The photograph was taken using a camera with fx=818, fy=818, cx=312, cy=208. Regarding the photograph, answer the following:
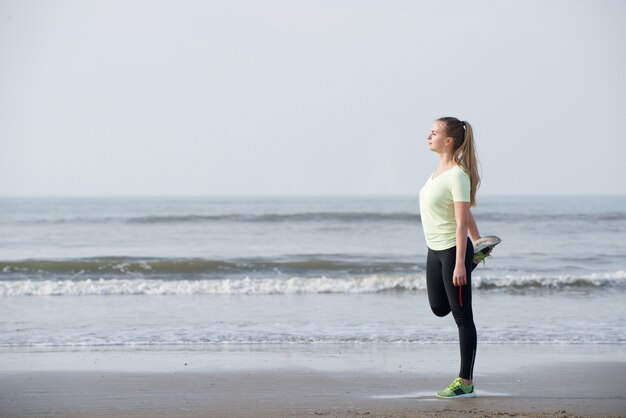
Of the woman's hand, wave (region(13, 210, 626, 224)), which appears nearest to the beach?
the woman's hand

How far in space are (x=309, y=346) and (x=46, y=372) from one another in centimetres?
224

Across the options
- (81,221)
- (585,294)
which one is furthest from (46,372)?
(81,221)

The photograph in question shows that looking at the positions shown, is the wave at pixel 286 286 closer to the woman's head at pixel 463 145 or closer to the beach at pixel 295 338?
the beach at pixel 295 338

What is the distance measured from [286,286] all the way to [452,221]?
7.58 metres

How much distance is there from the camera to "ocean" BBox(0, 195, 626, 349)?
7758 mm

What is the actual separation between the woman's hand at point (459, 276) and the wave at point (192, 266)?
10.8 meters

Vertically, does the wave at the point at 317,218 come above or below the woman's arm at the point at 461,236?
below

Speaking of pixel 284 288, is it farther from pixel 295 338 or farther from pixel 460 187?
pixel 460 187

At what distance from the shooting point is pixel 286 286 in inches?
467

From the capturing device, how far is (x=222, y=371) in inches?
228

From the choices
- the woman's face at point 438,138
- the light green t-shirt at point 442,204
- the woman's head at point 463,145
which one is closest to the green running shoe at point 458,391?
the light green t-shirt at point 442,204

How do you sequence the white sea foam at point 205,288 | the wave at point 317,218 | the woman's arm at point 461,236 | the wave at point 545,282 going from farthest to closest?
the wave at point 317,218 → the wave at point 545,282 → the white sea foam at point 205,288 → the woman's arm at point 461,236

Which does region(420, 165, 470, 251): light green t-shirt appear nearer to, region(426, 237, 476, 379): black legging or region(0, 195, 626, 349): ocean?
region(426, 237, 476, 379): black legging

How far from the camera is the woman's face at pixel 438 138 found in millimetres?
4508
